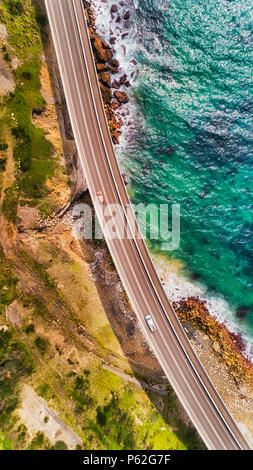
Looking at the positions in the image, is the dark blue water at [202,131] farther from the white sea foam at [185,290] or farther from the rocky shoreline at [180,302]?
the rocky shoreline at [180,302]

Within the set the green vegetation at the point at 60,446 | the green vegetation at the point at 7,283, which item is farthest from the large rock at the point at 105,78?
the green vegetation at the point at 60,446

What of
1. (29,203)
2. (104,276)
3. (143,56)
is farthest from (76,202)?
(143,56)

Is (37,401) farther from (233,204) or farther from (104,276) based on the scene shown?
(233,204)

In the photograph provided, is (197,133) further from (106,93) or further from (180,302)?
(180,302)

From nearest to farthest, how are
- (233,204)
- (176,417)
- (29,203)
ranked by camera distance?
(29,203)
(176,417)
(233,204)

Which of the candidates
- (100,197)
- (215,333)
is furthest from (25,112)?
(215,333)

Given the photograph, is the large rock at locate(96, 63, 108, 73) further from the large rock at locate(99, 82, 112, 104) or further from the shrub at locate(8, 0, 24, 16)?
the shrub at locate(8, 0, 24, 16)
